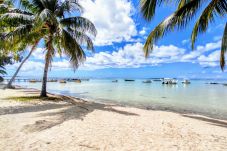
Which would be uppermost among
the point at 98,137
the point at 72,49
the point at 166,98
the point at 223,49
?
the point at 72,49

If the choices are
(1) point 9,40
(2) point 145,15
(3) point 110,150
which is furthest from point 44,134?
(1) point 9,40

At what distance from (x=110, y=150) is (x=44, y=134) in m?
1.90

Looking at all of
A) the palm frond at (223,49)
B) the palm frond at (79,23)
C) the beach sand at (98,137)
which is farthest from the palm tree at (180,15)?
the palm frond at (79,23)

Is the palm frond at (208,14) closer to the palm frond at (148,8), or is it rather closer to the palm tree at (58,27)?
the palm frond at (148,8)

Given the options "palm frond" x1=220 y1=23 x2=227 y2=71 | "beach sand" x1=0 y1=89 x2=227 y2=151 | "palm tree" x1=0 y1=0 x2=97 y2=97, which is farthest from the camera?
"palm tree" x1=0 y1=0 x2=97 y2=97

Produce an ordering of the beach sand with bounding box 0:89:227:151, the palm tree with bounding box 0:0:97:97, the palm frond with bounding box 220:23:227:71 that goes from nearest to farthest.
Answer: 1. the beach sand with bounding box 0:89:227:151
2. the palm frond with bounding box 220:23:227:71
3. the palm tree with bounding box 0:0:97:97

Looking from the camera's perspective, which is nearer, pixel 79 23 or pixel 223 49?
pixel 223 49

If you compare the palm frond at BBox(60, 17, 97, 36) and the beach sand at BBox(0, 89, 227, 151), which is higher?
the palm frond at BBox(60, 17, 97, 36)

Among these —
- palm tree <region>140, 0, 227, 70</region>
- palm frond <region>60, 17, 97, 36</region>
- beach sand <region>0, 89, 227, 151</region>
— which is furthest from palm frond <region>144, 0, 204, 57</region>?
palm frond <region>60, 17, 97, 36</region>

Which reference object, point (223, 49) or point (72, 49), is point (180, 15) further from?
point (72, 49)

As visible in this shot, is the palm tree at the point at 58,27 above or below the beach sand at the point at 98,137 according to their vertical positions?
above

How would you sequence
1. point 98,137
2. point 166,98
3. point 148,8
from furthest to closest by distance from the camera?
point 166,98, point 148,8, point 98,137

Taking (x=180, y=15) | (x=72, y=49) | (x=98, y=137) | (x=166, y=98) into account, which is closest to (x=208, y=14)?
(x=180, y=15)

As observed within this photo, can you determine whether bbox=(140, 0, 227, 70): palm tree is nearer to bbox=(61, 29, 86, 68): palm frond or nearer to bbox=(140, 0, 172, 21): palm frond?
bbox=(140, 0, 172, 21): palm frond
